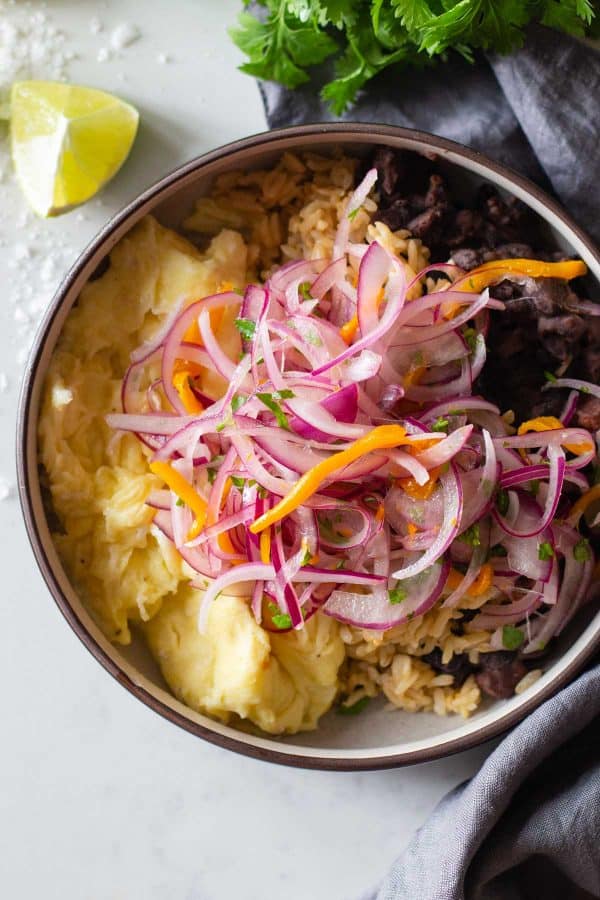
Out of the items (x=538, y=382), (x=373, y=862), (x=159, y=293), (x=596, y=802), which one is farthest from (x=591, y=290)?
(x=373, y=862)

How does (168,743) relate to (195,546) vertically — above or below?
below

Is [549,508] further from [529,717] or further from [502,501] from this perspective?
[529,717]

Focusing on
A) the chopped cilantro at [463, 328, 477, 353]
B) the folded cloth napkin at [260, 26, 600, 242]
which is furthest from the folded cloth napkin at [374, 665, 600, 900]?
the folded cloth napkin at [260, 26, 600, 242]

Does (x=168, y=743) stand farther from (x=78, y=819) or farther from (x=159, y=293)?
(x=159, y=293)

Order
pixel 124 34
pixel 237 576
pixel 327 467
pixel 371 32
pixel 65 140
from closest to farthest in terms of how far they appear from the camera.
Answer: pixel 327 467
pixel 237 576
pixel 371 32
pixel 65 140
pixel 124 34

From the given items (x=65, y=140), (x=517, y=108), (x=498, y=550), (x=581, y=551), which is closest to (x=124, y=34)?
(x=65, y=140)

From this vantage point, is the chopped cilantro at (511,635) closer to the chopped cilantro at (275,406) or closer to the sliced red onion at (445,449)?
the sliced red onion at (445,449)
